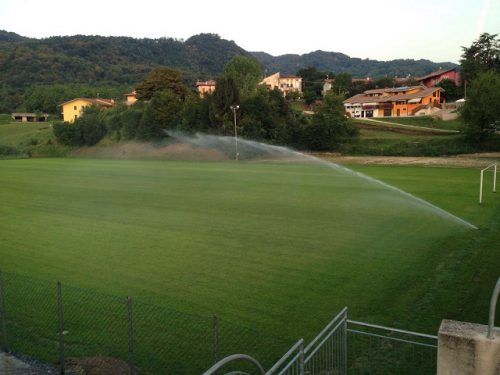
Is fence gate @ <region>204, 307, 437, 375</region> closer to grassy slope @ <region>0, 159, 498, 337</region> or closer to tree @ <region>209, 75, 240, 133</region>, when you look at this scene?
grassy slope @ <region>0, 159, 498, 337</region>

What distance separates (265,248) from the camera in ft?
56.5

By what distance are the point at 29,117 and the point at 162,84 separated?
48.0 m

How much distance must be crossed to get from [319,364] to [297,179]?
30.8m

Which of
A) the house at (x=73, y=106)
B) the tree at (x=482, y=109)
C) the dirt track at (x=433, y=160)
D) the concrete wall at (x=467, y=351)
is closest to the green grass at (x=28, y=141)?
the house at (x=73, y=106)

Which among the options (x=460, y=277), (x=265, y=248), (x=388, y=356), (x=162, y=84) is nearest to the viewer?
(x=388, y=356)

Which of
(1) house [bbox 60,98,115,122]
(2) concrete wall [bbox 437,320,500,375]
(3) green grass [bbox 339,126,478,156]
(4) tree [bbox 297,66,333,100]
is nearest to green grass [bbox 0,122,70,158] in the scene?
(1) house [bbox 60,98,115,122]

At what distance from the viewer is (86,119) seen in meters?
83.4

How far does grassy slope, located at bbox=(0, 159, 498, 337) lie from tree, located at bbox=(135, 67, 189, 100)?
68094 millimetres

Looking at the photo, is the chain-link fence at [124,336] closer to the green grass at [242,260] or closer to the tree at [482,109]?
the green grass at [242,260]

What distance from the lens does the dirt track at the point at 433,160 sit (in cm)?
5044

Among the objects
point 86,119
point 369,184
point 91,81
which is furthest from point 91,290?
point 91,81

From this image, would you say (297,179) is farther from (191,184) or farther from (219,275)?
(219,275)

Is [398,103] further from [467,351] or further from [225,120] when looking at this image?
[467,351]

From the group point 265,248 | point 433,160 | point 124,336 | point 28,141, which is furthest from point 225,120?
point 124,336
